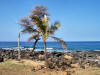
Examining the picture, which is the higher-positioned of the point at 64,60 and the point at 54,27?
the point at 54,27

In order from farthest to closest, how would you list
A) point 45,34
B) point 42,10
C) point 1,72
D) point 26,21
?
point 26,21
point 42,10
point 45,34
point 1,72

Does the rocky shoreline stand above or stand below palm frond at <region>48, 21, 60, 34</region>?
below

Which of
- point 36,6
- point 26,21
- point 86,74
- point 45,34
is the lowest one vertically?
point 86,74

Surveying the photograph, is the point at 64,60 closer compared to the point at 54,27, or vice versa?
the point at 54,27

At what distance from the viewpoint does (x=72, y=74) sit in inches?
405

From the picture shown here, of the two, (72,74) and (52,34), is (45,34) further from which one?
(72,74)

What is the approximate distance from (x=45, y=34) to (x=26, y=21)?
708 centimetres

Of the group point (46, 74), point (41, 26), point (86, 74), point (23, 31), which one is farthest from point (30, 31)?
point (86, 74)

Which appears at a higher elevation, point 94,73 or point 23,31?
point 23,31

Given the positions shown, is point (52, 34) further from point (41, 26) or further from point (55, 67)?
point (55, 67)

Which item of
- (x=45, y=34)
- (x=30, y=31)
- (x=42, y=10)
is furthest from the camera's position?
(x=42, y=10)

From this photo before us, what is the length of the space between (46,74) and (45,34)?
118 inches

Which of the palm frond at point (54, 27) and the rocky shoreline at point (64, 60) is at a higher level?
the palm frond at point (54, 27)

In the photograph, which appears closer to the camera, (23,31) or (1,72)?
(1,72)
